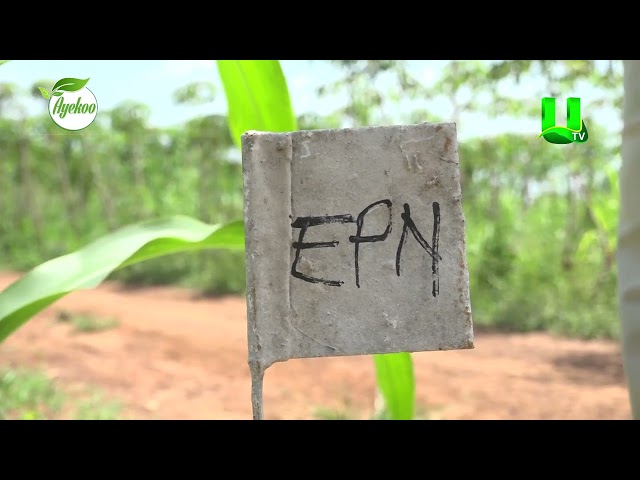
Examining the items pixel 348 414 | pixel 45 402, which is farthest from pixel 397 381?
pixel 45 402

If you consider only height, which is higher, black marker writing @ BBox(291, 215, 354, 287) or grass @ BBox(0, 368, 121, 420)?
black marker writing @ BBox(291, 215, 354, 287)

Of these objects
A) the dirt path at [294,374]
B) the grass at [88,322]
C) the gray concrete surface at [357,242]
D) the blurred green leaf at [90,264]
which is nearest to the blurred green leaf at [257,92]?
the blurred green leaf at [90,264]

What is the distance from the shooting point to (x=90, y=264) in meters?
1.01

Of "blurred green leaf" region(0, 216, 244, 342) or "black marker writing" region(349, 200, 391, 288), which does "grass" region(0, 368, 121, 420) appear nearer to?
"blurred green leaf" region(0, 216, 244, 342)

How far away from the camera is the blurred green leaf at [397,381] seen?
1249 millimetres

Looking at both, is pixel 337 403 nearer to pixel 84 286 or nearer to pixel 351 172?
pixel 84 286

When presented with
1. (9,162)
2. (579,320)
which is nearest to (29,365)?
(579,320)

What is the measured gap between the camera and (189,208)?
254 inches

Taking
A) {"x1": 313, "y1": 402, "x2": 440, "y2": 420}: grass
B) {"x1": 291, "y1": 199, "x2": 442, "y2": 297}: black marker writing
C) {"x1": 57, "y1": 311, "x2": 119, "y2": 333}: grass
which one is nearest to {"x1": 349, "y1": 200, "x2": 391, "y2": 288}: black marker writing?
{"x1": 291, "y1": 199, "x2": 442, "y2": 297}: black marker writing

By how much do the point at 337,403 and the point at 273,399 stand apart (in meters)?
0.28

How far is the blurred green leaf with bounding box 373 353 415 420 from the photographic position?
125 centimetres

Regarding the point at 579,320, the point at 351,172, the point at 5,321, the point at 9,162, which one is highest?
the point at 9,162

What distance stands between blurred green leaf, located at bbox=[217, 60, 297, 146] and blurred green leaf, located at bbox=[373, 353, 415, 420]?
0.53 m

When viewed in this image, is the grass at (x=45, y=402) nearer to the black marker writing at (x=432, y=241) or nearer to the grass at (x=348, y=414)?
the grass at (x=348, y=414)
